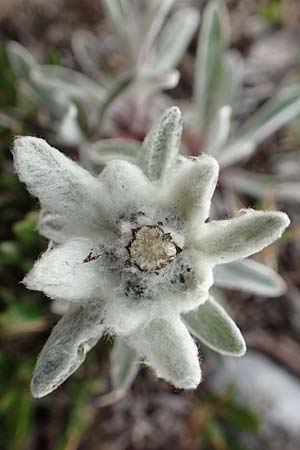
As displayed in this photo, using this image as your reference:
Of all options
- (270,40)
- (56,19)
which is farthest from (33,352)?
(270,40)

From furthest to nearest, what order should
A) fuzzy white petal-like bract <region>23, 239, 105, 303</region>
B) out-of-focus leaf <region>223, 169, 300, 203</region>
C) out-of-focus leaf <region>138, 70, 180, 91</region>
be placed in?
1. out-of-focus leaf <region>223, 169, 300, 203</region>
2. out-of-focus leaf <region>138, 70, 180, 91</region>
3. fuzzy white petal-like bract <region>23, 239, 105, 303</region>

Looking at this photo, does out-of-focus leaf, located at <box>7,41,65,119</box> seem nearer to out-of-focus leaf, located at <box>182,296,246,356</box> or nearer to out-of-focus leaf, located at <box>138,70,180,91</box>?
out-of-focus leaf, located at <box>138,70,180,91</box>

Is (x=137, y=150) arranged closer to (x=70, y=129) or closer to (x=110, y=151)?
(x=110, y=151)

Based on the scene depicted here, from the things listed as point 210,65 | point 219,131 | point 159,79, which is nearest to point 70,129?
point 159,79

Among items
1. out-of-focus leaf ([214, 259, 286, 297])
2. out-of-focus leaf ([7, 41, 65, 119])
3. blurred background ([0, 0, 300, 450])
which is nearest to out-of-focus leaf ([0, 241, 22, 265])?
blurred background ([0, 0, 300, 450])

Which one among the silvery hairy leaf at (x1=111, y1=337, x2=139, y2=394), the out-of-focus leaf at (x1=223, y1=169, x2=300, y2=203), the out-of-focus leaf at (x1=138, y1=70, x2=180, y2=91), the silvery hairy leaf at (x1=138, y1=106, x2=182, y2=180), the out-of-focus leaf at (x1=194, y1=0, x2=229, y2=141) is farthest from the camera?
the out-of-focus leaf at (x1=223, y1=169, x2=300, y2=203)

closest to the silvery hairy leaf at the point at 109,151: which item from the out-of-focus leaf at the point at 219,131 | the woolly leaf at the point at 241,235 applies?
the out-of-focus leaf at the point at 219,131
